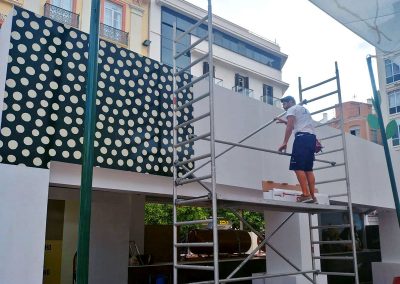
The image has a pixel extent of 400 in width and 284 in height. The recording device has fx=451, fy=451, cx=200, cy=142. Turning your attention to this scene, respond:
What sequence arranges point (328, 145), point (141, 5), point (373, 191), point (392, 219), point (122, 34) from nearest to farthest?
point (328, 145) → point (373, 191) → point (392, 219) → point (122, 34) → point (141, 5)

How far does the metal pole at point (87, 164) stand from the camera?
3514mm

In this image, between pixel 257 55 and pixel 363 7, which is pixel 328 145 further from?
pixel 257 55

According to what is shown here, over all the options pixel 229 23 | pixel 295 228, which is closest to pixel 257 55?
pixel 229 23

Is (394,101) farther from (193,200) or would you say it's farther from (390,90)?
(193,200)

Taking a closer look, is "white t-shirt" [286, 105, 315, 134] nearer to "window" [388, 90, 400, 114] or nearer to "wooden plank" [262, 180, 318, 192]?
"wooden plank" [262, 180, 318, 192]

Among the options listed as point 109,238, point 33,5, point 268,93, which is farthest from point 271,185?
point 268,93

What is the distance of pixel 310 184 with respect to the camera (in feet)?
19.6

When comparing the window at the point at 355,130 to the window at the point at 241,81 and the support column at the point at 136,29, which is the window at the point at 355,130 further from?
the support column at the point at 136,29

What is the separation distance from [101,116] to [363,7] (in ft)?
11.9

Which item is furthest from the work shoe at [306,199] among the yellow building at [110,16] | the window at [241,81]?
the window at [241,81]

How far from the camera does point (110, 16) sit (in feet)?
73.0

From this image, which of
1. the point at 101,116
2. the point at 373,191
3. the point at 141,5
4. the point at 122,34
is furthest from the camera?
the point at 141,5

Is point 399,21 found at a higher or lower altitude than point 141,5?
lower

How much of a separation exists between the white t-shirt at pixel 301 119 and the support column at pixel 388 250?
694 cm
